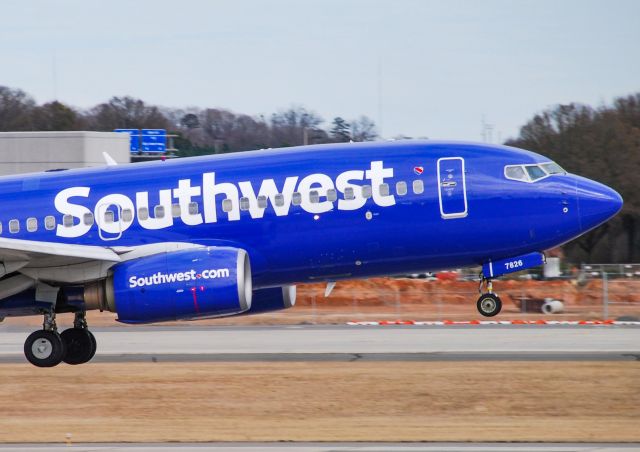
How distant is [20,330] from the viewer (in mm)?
54562

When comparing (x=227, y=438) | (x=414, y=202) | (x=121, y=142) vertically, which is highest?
(x=121, y=142)

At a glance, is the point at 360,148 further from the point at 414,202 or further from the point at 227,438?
the point at 227,438

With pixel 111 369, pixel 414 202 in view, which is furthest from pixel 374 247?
pixel 111 369

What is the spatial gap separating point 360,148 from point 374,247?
8.03 ft

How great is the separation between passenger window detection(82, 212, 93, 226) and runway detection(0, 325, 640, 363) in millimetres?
12403

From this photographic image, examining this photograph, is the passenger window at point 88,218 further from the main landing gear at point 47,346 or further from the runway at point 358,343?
the runway at point 358,343

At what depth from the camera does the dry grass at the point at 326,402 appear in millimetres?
29188

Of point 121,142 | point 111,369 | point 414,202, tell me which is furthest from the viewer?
point 121,142

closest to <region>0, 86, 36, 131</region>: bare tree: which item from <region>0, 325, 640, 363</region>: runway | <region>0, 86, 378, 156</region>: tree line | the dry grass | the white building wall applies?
<region>0, 86, 378, 156</region>: tree line

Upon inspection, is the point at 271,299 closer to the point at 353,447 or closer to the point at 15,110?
the point at 353,447

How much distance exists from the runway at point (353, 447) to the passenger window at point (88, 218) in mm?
5422

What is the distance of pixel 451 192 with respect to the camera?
27.3 metres

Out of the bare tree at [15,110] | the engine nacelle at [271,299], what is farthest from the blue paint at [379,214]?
the bare tree at [15,110]

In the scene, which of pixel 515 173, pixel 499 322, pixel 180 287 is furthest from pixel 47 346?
pixel 499 322
